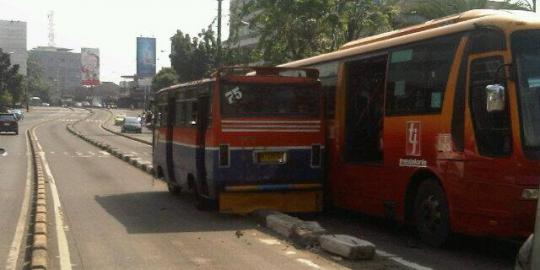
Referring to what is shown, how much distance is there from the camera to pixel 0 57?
106938mm

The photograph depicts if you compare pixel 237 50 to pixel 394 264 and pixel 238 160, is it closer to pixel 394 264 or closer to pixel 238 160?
pixel 238 160

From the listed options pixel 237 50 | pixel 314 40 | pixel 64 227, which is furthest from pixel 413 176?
pixel 237 50

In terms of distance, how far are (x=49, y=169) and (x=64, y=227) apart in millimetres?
13438

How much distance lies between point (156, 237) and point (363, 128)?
3.92 metres

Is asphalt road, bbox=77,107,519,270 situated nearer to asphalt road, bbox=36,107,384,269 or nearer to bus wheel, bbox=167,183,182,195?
asphalt road, bbox=36,107,384,269

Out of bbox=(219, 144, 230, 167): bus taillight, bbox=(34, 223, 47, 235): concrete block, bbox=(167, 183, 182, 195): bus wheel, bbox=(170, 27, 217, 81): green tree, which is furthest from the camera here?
bbox=(170, 27, 217, 81): green tree

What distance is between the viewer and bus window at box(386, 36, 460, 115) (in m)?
9.45

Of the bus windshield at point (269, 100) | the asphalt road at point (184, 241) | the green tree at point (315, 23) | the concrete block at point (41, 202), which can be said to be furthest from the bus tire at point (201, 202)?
the green tree at point (315, 23)

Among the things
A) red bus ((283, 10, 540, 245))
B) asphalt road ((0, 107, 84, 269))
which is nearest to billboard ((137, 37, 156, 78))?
asphalt road ((0, 107, 84, 269))

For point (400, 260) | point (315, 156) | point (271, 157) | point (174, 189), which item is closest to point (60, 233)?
point (271, 157)

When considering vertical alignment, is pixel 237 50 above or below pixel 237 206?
above

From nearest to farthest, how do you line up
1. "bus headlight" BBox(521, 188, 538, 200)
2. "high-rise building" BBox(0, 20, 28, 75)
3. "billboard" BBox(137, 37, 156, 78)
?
"bus headlight" BBox(521, 188, 538, 200), "billboard" BBox(137, 37, 156, 78), "high-rise building" BBox(0, 20, 28, 75)

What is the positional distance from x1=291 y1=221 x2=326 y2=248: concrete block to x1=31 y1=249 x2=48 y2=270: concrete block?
129 inches

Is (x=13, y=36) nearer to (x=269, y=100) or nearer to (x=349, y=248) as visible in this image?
(x=269, y=100)
